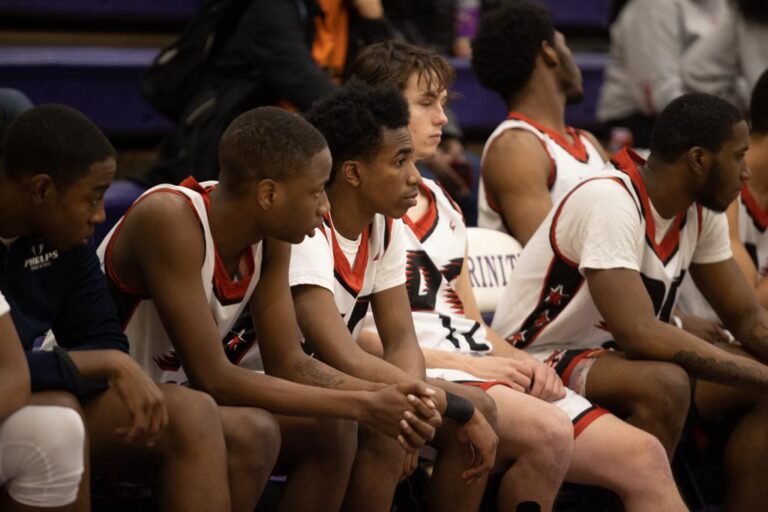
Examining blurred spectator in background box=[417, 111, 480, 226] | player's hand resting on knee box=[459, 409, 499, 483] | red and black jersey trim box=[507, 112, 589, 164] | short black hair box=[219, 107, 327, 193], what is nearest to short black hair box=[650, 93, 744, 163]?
red and black jersey trim box=[507, 112, 589, 164]

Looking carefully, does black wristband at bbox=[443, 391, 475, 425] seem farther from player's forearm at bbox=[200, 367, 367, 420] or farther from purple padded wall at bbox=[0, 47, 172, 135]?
purple padded wall at bbox=[0, 47, 172, 135]

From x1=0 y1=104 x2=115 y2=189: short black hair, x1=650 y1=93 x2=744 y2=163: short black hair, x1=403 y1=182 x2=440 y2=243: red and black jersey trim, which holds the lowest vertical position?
x1=403 y1=182 x2=440 y2=243: red and black jersey trim

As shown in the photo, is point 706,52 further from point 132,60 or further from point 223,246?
point 223,246

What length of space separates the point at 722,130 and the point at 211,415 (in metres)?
1.65

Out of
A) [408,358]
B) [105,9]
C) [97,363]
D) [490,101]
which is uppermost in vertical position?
[97,363]

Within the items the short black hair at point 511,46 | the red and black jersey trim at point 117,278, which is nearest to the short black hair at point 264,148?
the red and black jersey trim at point 117,278

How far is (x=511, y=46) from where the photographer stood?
14.5 feet

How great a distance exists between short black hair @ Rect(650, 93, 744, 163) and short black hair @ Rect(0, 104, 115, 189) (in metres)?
1.61

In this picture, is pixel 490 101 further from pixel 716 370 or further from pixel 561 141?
pixel 716 370

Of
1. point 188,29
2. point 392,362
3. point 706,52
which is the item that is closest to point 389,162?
point 392,362

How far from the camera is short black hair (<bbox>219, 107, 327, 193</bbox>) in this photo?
287 cm

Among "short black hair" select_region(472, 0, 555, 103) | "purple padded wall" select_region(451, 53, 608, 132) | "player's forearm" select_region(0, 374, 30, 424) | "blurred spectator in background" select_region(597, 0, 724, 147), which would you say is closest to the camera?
"player's forearm" select_region(0, 374, 30, 424)

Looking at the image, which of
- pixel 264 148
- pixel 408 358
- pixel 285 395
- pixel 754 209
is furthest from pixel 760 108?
pixel 285 395

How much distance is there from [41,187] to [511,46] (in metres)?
2.19
